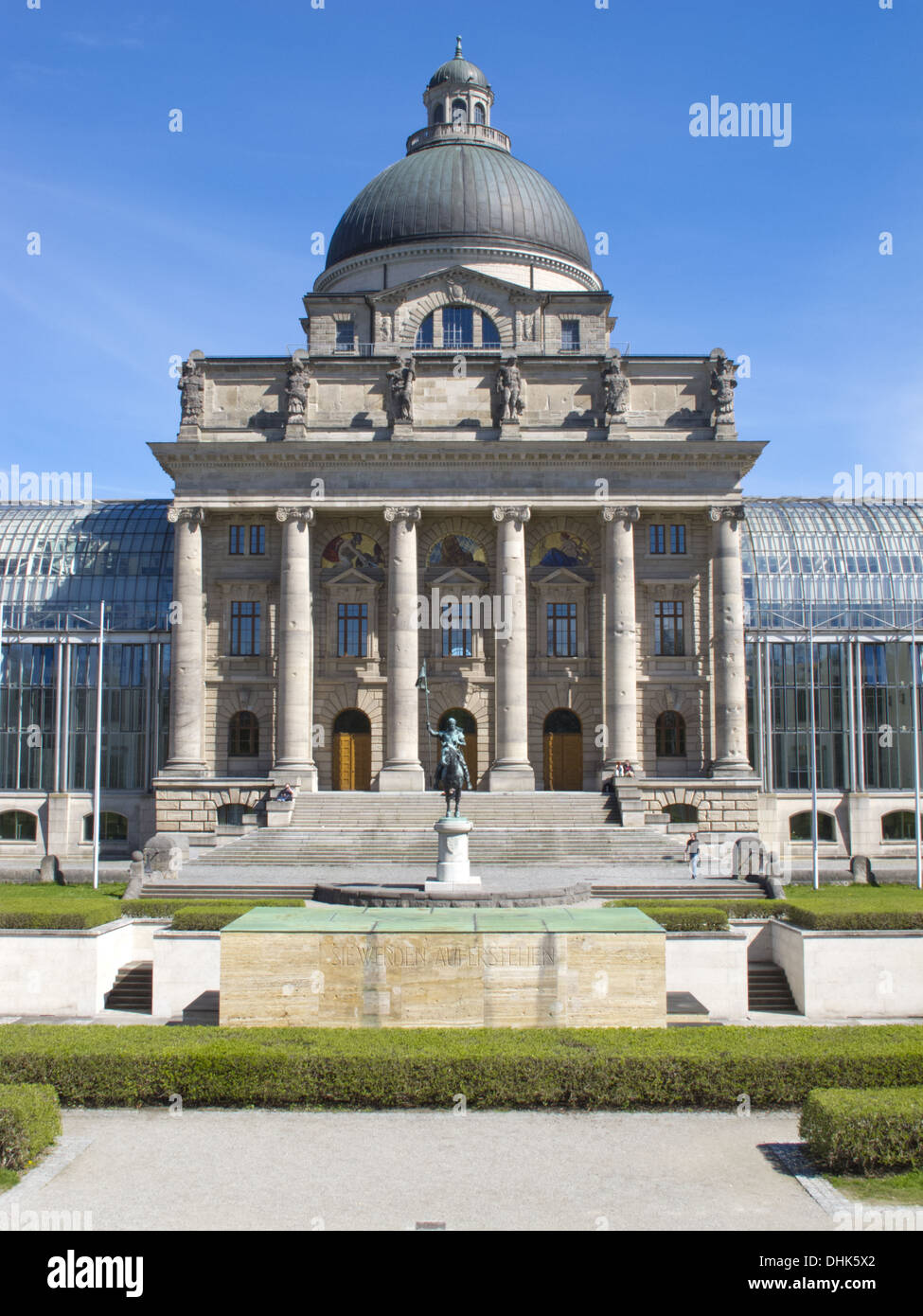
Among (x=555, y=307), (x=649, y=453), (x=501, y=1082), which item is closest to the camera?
(x=501, y=1082)

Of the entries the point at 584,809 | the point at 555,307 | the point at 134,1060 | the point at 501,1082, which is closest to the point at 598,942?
the point at 501,1082

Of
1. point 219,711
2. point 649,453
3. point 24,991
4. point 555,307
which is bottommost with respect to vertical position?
point 24,991

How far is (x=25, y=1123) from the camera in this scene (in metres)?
14.7

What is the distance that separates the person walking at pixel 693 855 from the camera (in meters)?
38.9

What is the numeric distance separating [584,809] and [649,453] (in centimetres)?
1620

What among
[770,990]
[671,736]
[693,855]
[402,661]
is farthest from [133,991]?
[671,736]

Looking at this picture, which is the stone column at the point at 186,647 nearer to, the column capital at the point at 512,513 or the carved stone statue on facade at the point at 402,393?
the carved stone statue on facade at the point at 402,393

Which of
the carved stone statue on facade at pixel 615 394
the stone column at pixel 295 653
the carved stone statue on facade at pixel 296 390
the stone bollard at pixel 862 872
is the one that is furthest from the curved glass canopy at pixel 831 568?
the carved stone statue on facade at pixel 296 390

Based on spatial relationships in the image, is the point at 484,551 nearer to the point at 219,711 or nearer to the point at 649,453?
the point at 649,453

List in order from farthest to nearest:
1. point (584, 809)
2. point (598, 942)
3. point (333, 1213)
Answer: point (584, 809) → point (598, 942) → point (333, 1213)

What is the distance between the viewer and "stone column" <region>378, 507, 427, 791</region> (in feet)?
168

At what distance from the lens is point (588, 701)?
54250mm

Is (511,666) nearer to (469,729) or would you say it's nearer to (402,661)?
(469,729)

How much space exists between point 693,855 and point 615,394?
73.2ft
